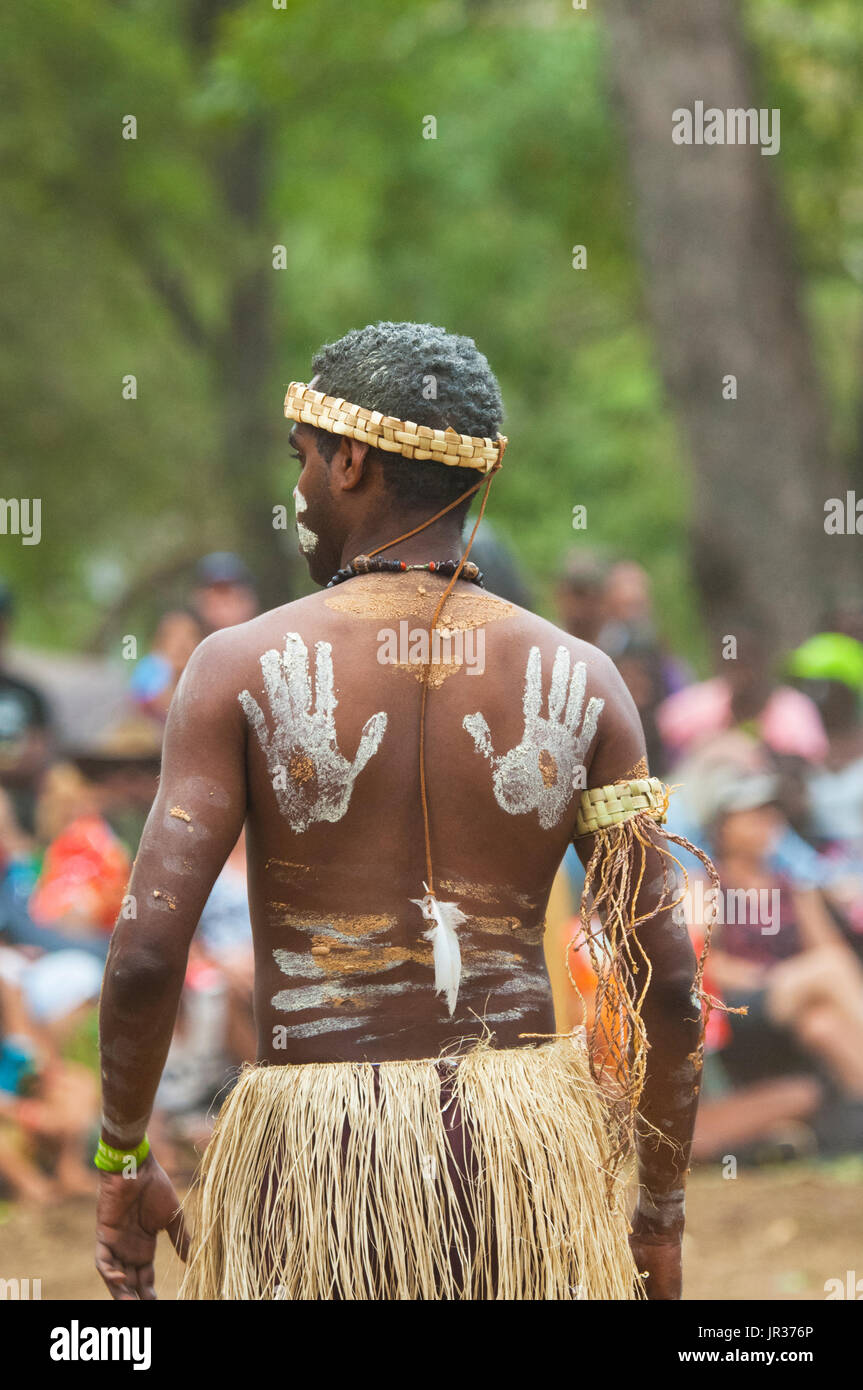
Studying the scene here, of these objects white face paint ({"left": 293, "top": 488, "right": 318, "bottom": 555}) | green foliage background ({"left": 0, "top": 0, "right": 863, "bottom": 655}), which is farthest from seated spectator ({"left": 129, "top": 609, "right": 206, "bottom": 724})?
white face paint ({"left": 293, "top": 488, "right": 318, "bottom": 555})

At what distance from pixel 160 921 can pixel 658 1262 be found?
1.07m

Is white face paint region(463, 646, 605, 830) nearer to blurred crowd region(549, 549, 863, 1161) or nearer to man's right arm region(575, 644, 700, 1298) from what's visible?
man's right arm region(575, 644, 700, 1298)

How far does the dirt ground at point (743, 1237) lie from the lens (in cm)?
554

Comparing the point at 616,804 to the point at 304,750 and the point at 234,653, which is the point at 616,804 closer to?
the point at 304,750

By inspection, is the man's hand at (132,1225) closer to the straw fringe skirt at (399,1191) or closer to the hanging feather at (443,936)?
the straw fringe skirt at (399,1191)

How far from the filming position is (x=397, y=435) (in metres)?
2.54

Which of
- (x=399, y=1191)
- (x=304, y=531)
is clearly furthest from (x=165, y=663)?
(x=399, y=1191)

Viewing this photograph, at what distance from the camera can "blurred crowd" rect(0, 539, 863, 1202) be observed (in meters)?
6.12

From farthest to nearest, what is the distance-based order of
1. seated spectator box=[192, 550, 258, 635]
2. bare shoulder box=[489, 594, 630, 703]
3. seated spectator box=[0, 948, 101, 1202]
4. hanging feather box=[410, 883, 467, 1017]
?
seated spectator box=[192, 550, 258, 635] → seated spectator box=[0, 948, 101, 1202] → bare shoulder box=[489, 594, 630, 703] → hanging feather box=[410, 883, 467, 1017]

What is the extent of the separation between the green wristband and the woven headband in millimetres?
1162

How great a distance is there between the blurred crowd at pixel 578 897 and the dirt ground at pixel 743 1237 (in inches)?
5.0

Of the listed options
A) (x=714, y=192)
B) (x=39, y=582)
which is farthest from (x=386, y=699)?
(x=39, y=582)

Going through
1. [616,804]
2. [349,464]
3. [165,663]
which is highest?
[165,663]
